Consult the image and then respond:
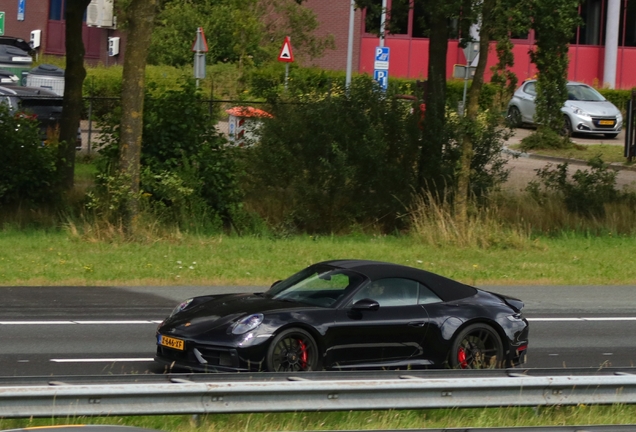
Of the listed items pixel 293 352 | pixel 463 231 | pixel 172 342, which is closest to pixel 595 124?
pixel 463 231

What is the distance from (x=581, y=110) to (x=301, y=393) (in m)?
30.2

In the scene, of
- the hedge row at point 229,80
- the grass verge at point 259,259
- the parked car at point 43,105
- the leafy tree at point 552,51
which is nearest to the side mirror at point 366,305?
the grass verge at point 259,259

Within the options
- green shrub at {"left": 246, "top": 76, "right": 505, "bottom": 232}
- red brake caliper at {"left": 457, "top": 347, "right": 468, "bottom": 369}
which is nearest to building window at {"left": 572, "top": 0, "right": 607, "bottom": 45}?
green shrub at {"left": 246, "top": 76, "right": 505, "bottom": 232}

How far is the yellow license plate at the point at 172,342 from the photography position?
9109 mm

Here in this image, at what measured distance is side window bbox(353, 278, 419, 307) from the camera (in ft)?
31.8

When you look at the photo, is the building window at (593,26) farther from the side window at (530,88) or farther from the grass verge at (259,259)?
the grass verge at (259,259)

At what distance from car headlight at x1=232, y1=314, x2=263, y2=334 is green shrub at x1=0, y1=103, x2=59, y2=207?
12.7m

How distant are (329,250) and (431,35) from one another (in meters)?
6.44

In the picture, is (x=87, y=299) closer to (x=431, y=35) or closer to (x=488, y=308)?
(x=488, y=308)

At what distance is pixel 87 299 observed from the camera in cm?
1362

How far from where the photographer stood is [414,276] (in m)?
10.0

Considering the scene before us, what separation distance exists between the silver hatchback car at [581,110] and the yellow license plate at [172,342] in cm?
2651

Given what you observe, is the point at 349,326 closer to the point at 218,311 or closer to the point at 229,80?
the point at 218,311

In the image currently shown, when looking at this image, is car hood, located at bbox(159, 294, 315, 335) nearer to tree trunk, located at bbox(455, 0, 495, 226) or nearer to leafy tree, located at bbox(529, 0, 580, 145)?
tree trunk, located at bbox(455, 0, 495, 226)
